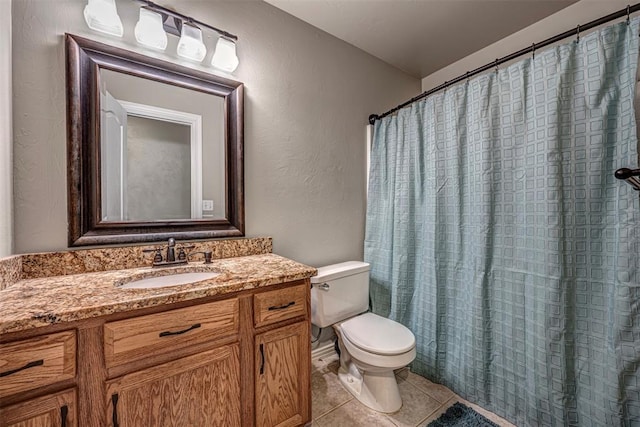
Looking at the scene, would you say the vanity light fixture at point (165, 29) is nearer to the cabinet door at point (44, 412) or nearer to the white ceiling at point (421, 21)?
the white ceiling at point (421, 21)

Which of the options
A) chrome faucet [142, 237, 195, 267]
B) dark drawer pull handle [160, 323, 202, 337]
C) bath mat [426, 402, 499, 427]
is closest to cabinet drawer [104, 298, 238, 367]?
dark drawer pull handle [160, 323, 202, 337]

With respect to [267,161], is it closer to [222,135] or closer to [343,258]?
[222,135]

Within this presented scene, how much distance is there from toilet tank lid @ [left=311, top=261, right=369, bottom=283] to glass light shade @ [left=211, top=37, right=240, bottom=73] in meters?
1.31

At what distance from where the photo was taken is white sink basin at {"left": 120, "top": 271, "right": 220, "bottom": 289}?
115 cm

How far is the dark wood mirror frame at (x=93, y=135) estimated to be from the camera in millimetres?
1116

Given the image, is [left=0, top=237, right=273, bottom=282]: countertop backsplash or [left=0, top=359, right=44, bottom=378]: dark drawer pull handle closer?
[left=0, top=359, right=44, bottom=378]: dark drawer pull handle

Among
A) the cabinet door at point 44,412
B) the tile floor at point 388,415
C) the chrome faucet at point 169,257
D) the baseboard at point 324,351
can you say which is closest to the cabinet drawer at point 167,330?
the cabinet door at point 44,412

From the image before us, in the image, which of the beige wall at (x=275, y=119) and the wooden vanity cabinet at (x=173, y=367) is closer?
the wooden vanity cabinet at (x=173, y=367)

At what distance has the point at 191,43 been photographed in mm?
1333

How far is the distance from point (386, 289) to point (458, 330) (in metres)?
0.54

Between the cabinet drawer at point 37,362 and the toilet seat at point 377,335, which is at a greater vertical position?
the cabinet drawer at point 37,362

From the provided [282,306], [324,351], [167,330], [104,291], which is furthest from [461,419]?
[104,291]

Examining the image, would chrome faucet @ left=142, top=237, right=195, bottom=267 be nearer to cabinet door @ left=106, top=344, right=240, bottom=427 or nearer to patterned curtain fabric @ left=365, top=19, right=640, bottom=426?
cabinet door @ left=106, top=344, right=240, bottom=427

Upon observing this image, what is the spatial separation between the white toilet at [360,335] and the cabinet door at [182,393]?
0.68 meters
